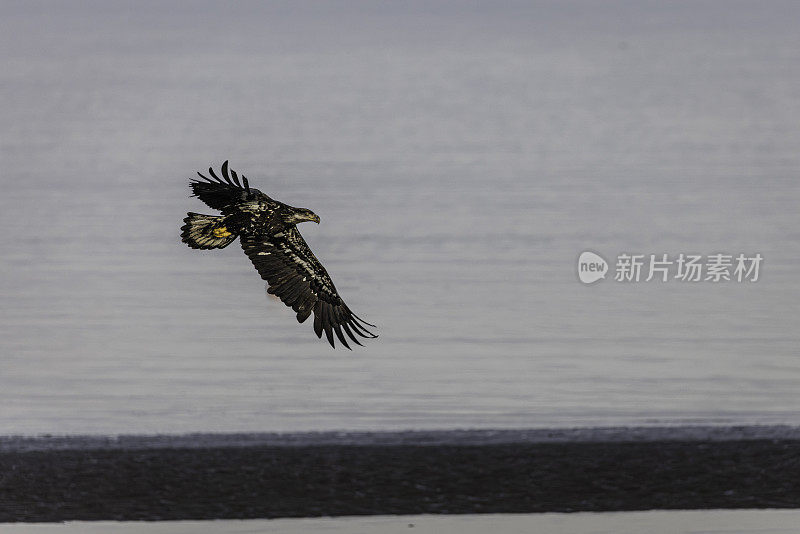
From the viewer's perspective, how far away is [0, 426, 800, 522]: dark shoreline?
8.18 feet

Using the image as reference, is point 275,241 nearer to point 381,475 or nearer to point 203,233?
point 203,233

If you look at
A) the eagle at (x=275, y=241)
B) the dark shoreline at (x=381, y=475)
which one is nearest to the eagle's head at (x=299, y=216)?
the eagle at (x=275, y=241)

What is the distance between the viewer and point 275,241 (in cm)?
259

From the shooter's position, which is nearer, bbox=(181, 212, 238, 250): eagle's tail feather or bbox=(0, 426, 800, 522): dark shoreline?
bbox=(0, 426, 800, 522): dark shoreline

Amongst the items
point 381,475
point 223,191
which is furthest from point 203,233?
point 381,475

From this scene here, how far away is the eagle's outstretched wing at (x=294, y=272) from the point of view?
2586mm

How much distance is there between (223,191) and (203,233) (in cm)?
14

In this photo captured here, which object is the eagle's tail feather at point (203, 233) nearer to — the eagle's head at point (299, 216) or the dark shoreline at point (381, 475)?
the eagle's head at point (299, 216)

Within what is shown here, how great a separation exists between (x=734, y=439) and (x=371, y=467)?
956 millimetres

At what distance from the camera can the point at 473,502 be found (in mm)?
2527

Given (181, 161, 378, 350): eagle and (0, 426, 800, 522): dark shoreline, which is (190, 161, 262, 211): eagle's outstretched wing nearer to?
(181, 161, 378, 350): eagle

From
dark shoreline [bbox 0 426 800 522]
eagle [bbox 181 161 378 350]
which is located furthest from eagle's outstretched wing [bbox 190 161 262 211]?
dark shoreline [bbox 0 426 800 522]

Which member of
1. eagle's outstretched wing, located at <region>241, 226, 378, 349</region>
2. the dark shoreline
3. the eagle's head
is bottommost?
the dark shoreline

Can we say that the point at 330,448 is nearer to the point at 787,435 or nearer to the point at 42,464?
the point at 42,464
